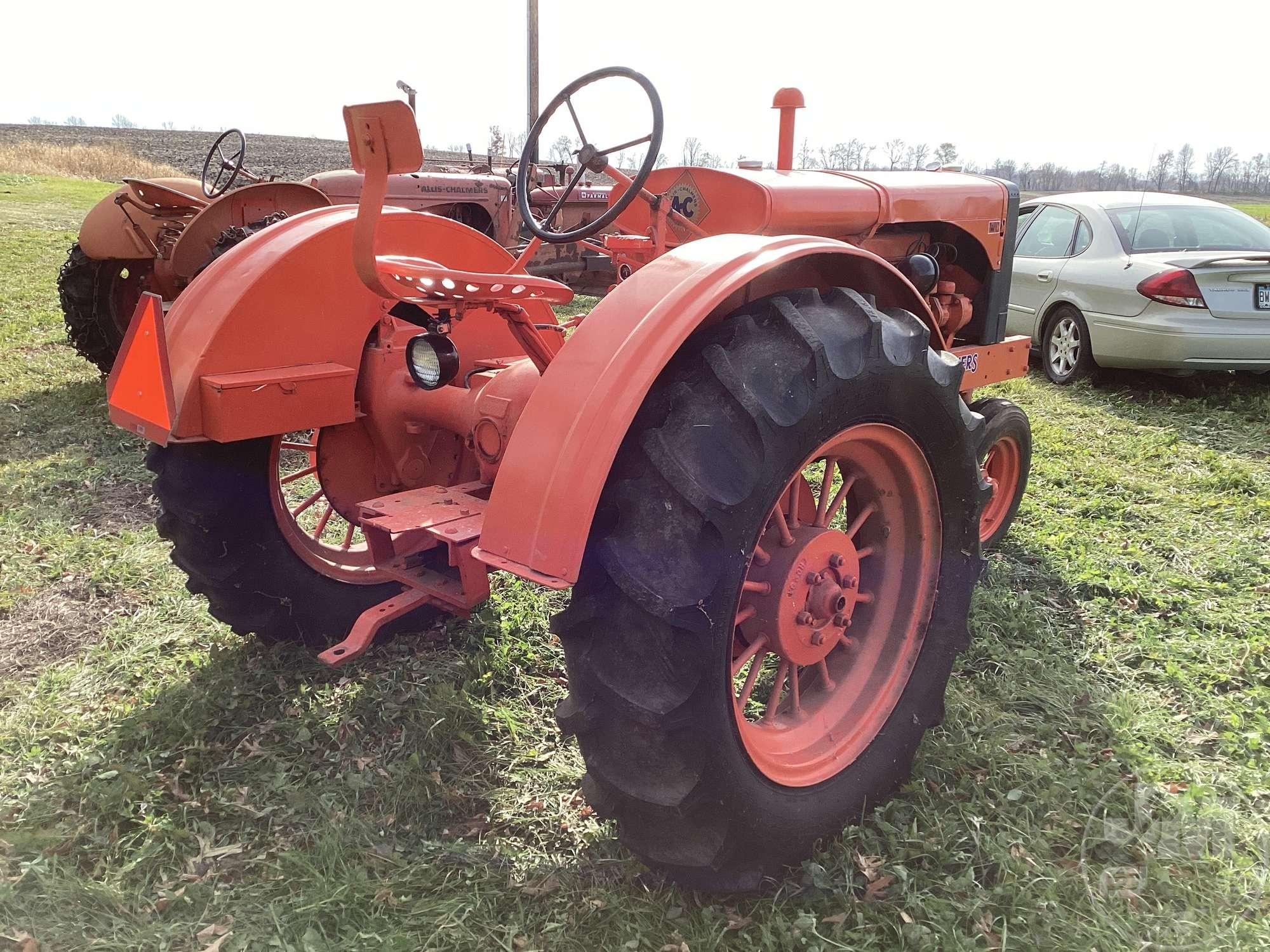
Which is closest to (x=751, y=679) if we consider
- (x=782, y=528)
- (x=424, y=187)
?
(x=782, y=528)

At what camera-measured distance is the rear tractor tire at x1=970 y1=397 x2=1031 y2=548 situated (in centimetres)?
341

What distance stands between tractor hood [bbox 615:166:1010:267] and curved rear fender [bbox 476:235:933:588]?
1145 mm

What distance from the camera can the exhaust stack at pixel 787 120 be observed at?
3.23m

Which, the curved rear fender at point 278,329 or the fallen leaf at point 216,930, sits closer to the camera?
the fallen leaf at point 216,930

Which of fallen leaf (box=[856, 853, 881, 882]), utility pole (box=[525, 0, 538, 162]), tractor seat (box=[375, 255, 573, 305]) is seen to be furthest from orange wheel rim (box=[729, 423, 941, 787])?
utility pole (box=[525, 0, 538, 162])

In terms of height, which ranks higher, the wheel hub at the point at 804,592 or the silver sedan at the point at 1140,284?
the silver sedan at the point at 1140,284

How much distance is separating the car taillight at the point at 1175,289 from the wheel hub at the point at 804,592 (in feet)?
17.0

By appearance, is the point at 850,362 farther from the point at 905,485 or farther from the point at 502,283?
the point at 502,283

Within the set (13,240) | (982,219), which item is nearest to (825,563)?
(982,219)

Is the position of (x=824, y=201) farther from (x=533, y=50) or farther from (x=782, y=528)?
(x=533, y=50)

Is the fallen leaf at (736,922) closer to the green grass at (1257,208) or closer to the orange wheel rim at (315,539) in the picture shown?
the orange wheel rim at (315,539)

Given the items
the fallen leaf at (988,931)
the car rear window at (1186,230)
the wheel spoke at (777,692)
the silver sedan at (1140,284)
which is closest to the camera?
the fallen leaf at (988,931)

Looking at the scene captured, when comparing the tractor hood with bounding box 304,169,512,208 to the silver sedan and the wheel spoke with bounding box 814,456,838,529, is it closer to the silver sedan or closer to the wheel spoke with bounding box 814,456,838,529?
the silver sedan

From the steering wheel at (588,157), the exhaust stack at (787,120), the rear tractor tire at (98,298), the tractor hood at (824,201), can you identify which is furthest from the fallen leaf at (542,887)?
the rear tractor tire at (98,298)
